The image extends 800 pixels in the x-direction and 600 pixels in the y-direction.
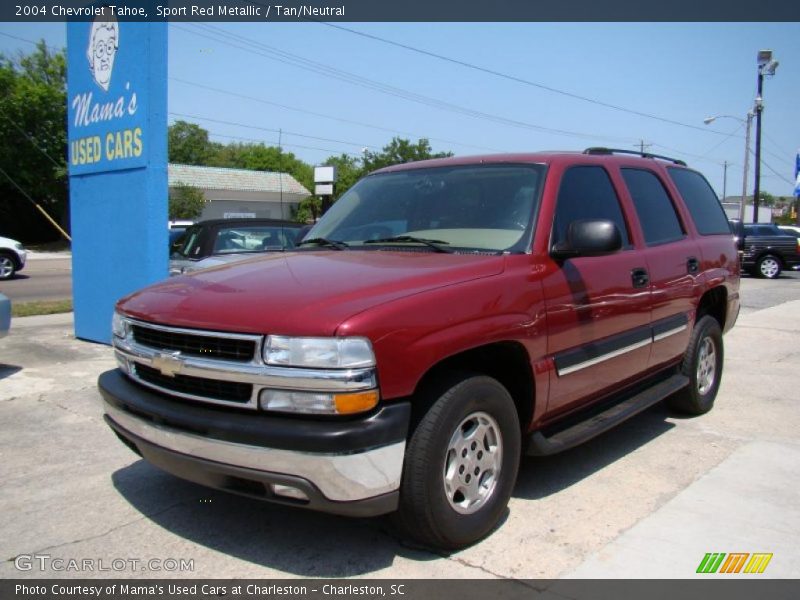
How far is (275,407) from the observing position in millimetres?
2781

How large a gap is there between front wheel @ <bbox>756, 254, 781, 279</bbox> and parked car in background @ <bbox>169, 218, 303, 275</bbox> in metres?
17.5

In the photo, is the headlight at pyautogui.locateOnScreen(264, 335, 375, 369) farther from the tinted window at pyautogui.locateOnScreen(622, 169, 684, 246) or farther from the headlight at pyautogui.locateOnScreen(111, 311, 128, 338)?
the tinted window at pyautogui.locateOnScreen(622, 169, 684, 246)

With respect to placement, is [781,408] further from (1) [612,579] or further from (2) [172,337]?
(2) [172,337]

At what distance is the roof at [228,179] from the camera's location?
167 ft

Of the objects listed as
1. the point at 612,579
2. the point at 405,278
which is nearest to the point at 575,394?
the point at 612,579

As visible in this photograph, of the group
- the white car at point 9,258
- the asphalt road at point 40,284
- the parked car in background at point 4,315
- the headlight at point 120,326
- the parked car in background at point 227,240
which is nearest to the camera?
the headlight at point 120,326

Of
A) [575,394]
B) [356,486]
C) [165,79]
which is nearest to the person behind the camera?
[356,486]

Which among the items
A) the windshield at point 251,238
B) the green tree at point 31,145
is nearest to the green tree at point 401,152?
the green tree at point 31,145

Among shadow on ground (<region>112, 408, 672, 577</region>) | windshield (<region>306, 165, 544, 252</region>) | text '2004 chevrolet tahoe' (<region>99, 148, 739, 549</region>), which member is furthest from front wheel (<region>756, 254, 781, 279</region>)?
windshield (<region>306, 165, 544, 252</region>)

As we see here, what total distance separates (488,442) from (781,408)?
3.87 meters

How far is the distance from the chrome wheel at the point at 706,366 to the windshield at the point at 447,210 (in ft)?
8.14

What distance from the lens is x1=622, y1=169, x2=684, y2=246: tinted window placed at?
4785 millimetres

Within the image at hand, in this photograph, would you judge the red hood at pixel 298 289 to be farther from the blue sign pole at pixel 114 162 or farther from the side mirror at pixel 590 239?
the blue sign pole at pixel 114 162

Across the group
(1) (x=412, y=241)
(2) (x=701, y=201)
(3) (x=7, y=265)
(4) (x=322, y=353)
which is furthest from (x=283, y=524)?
(3) (x=7, y=265)
